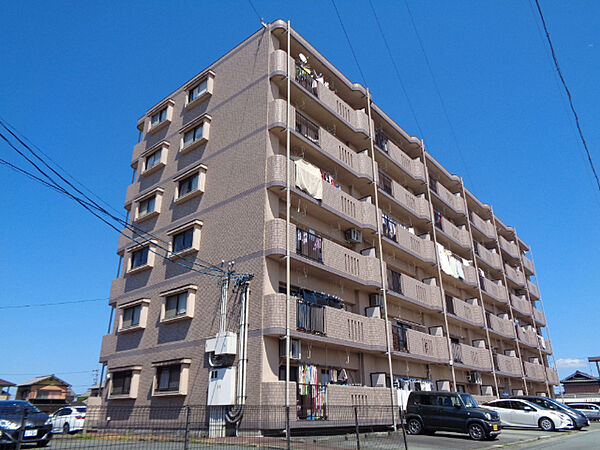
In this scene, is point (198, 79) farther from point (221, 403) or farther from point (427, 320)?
point (427, 320)

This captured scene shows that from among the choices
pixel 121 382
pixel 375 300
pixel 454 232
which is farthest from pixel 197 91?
pixel 454 232

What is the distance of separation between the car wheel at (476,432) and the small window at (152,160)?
20087 mm

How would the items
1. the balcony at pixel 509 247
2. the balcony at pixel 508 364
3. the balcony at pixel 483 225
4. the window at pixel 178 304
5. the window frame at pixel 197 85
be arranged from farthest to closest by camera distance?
the balcony at pixel 509 247
the balcony at pixel 483 225
the balcony at pixel 508 364
the window frame at pixel 197 85
the window at pixel 178 304

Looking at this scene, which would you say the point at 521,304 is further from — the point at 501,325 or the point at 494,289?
the point at 501,325

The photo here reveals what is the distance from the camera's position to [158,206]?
2402cm

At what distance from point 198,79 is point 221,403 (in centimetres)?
1729

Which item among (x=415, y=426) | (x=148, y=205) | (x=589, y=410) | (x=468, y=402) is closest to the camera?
(x=468, y=402)

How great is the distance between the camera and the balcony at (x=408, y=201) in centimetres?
2711

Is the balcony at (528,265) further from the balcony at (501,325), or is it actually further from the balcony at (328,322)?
the balcony at (328,322)

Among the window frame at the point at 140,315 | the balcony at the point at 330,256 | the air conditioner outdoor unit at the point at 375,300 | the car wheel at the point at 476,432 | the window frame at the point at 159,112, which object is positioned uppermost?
the window frame at the point at 159,112

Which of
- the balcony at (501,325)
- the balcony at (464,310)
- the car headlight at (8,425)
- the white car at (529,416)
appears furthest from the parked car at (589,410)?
the car headlight at (8,425)

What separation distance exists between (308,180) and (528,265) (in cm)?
3945

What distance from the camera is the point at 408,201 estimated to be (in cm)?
2847

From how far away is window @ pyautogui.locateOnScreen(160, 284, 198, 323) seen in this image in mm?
19547
